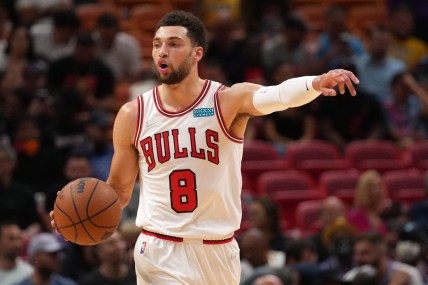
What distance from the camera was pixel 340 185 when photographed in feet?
41.9

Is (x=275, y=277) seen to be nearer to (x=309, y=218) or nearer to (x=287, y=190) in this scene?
(x=309, y=218)

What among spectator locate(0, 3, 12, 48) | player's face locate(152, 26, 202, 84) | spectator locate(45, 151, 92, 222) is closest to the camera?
player's face locate(152, 26, 202, 84)

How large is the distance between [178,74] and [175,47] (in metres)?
0.17

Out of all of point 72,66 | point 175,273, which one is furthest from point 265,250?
point 72,66

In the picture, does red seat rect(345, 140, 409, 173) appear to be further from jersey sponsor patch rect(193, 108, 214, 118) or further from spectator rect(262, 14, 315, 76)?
jersey sponsor patch rect(193, 108, 214, 118)

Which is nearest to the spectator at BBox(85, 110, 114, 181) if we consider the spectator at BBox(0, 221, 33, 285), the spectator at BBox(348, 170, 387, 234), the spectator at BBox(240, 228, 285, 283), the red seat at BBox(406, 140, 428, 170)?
the spectator at BBox(0, 221, 33, 285)

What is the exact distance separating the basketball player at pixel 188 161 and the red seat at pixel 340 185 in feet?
18.9

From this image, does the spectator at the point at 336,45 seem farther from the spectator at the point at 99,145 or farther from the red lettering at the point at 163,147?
the red lettering at the point at 163,147

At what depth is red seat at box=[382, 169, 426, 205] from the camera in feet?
42.9

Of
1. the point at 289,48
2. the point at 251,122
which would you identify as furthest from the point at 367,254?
the point at 289,48

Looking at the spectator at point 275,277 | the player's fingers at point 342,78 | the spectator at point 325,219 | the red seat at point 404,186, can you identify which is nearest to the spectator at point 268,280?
the spectator at point 275,277

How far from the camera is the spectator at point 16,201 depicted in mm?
11078

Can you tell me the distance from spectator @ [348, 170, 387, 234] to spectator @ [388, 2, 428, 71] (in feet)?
14.3

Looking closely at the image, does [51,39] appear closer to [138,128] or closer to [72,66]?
[72,66]
